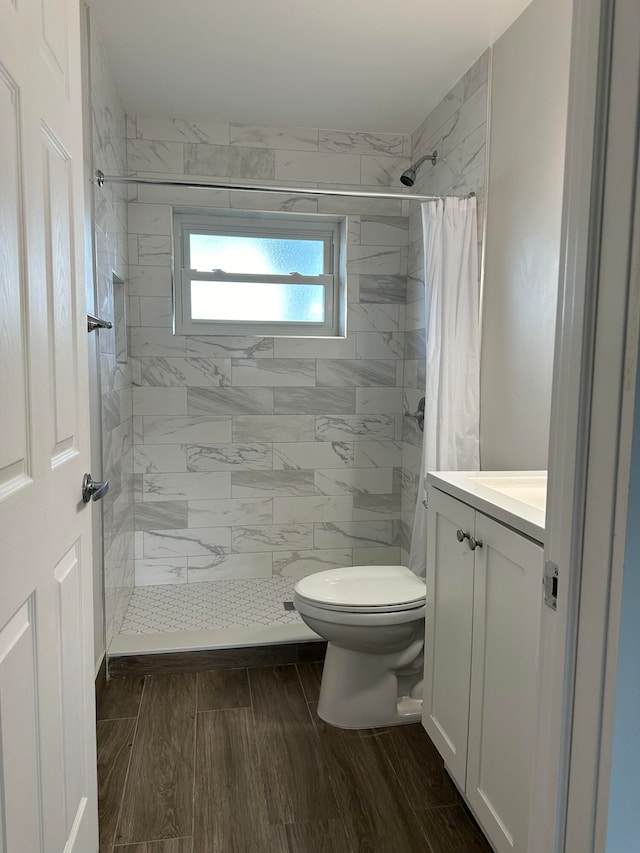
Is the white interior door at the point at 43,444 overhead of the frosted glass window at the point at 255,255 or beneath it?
beneath

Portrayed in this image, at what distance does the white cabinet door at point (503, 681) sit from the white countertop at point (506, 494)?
3 cm

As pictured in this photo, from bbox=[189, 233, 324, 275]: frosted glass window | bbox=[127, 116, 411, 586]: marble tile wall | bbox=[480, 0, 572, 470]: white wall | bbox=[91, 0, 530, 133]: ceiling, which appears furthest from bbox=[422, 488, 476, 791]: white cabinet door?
bbox=[189, 233, 324, 275]: frosted glass window

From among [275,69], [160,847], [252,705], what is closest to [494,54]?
[275,69]

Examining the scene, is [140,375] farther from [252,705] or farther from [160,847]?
[160,847]

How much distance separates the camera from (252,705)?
221 centimetres

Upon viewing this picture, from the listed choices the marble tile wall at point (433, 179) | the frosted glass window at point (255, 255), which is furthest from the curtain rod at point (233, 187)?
the frosted glass window at point (255, 255)

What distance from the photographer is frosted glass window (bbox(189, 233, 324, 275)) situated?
3158 mm

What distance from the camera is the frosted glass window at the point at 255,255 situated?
3.16m

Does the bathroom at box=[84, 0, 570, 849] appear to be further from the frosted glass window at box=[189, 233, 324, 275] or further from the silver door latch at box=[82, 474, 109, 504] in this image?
the silver door latch at box=[82, 474, 109, 504]

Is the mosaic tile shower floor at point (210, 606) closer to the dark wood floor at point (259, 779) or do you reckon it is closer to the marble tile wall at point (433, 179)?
the dark wood floor at point (259, 779)

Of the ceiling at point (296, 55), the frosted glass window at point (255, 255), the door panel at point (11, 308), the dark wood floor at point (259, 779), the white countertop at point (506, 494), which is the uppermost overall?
the ceiling at point (296, 55)

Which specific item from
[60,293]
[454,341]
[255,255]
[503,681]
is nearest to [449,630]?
[503,681]

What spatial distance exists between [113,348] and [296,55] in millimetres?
1379

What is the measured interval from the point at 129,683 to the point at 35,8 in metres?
2.21
